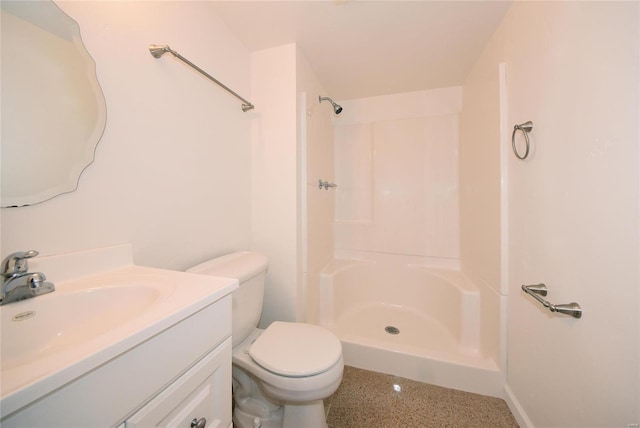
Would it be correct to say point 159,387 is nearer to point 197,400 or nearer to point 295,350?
→ point 197,400

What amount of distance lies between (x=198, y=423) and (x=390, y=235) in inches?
78.1

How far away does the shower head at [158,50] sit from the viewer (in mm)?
902

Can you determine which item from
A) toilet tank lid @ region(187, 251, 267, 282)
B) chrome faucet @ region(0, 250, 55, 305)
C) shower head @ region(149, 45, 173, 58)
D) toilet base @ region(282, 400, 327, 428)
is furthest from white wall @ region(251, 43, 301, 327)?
chrome faucet @ region(0, 250, 55, 305)

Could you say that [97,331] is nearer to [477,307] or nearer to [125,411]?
[125,411]

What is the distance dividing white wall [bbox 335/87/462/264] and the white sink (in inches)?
72.5

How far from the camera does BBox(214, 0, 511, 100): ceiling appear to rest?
1175 millimetres

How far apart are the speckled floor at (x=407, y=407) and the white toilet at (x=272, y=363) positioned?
0.75 ft

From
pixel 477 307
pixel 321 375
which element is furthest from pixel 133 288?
pixel 477 307

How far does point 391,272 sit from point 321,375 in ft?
4.69

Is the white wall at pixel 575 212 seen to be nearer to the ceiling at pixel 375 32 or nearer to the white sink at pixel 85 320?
the ceiling at pixel 375 32

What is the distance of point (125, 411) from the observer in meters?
0.42

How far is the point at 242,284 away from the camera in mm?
1039

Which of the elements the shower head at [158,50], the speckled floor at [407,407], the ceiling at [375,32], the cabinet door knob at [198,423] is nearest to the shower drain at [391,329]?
the speckled floor at [407,407]

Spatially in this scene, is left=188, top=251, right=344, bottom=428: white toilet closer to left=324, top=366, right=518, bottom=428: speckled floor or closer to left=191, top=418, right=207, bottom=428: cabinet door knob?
left=324, top=366, right=518, bottom=428: speckled floor
